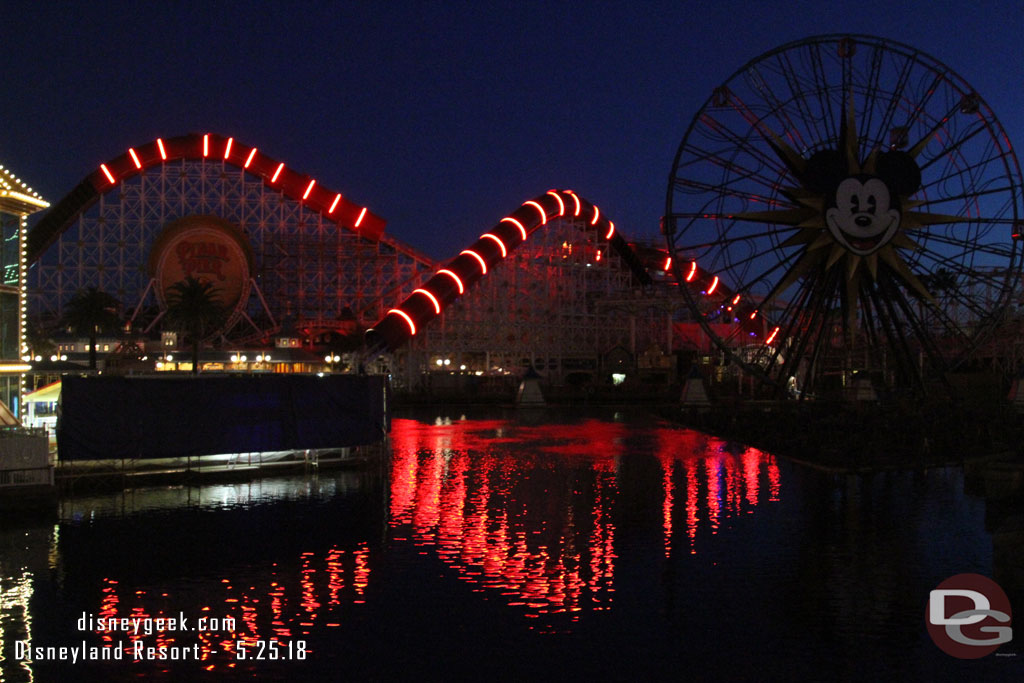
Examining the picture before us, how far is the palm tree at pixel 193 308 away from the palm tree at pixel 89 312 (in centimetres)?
324

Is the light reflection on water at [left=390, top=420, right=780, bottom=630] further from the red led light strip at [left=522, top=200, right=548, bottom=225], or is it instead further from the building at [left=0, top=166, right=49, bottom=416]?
the red led light strip at [left=522, top=200, right=548, bottom=225]

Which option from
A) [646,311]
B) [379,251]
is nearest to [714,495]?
[379,251]

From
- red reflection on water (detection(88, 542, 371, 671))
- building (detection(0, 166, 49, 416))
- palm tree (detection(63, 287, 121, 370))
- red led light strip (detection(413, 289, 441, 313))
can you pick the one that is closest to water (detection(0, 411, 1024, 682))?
red reflection on water (detection(88, 542, 371, 671))

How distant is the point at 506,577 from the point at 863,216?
26001 mm

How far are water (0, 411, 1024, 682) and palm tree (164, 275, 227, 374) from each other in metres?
33.2

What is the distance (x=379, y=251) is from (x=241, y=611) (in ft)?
176

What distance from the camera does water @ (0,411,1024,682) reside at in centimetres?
970

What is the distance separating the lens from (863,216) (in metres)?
34.6

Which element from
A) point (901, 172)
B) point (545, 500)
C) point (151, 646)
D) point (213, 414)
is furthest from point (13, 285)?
point (901, 172)

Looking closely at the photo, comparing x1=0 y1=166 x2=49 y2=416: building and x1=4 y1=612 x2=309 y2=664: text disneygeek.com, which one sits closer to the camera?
x1=4 y1=612 x2=309 y2=664: text disneygeek.com

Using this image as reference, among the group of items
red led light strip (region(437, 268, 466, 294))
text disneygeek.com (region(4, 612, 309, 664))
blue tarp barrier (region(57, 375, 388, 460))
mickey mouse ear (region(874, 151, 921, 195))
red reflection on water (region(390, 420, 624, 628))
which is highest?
mickey mouse ear (region(874, 151, 921, 195))

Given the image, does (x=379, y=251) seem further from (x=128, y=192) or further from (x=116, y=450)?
(x=116, y=450)

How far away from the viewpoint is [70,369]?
32844 mm

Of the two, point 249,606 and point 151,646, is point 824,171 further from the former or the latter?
point 151,646
